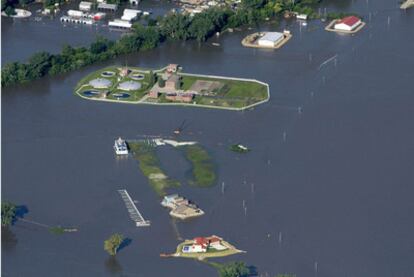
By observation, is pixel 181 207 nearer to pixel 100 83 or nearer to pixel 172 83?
pixel 172 83

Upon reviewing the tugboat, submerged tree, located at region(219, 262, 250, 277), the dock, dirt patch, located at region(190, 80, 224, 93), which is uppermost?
submerged tree, located at region(219, 262, 250, 277)

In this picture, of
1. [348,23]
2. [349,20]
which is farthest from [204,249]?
[349,20]

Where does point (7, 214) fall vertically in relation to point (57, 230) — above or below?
above

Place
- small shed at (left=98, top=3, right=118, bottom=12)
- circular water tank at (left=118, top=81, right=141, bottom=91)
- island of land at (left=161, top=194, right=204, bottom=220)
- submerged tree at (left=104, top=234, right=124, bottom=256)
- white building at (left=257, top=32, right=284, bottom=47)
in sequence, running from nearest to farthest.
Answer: submerged tree at (left=104, top=234, right=124, bottom=256)
island of land at (left=161, top=194, right=204, bottom=220)
circular water tank at (left=118, top=81, right=141, bottom=91)
white building at (left=257, top=32, right=284, bottom=47)
small shed at (left=98, top=3, right=118, bottom=12)

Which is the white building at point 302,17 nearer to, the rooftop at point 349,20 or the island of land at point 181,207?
the rooftop at point 349,20

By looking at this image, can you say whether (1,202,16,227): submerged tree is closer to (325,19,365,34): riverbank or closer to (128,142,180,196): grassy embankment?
(128,142,180,196): grassy embankment

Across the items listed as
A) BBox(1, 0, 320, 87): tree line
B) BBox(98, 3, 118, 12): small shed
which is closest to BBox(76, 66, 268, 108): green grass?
BBox(1, 0, 320, 87): tree line

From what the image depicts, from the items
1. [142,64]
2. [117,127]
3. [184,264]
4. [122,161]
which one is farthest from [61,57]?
[184,264]
